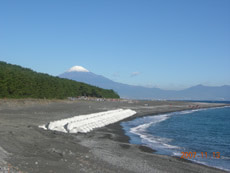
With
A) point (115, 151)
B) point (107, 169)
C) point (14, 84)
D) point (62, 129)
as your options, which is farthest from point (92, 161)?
point (14, 84)

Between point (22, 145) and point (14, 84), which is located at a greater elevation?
point (14, 84)

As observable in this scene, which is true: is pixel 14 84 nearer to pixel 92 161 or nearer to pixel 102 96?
pixel 92 161

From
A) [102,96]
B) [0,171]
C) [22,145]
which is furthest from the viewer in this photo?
[102,96]

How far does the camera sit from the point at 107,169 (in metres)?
9.30

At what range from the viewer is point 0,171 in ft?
23.3

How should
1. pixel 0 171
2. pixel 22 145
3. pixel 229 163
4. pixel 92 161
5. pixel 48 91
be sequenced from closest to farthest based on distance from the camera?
pixel 0 171 < pixel 92 161 < pixel 22 145 < pixel 229 163 < pixel 48 91

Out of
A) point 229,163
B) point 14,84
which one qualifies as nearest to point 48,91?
point 14,84

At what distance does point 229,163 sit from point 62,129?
31.6ft

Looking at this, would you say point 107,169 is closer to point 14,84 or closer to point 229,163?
point 229,163

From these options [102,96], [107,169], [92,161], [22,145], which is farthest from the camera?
[102,96]

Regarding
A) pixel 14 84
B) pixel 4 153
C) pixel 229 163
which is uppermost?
pixel 14 84

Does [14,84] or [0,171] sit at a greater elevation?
[14,84]

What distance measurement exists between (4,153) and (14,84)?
3377 cm

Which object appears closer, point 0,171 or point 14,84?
point 0,171
